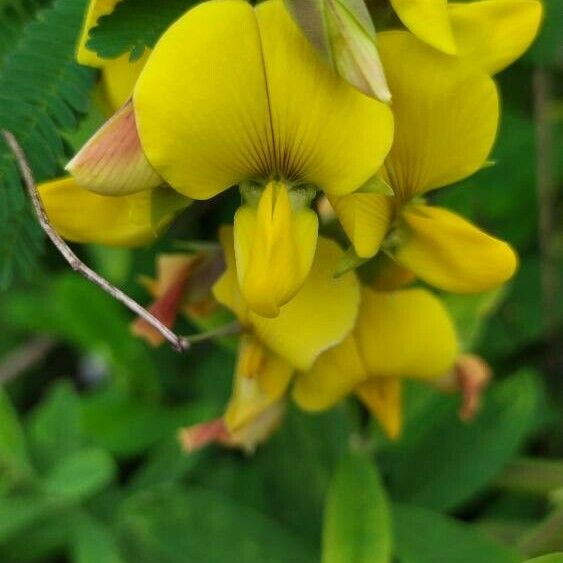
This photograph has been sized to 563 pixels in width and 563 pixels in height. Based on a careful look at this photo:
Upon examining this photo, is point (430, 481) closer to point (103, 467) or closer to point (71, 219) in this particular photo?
point (103, 467)

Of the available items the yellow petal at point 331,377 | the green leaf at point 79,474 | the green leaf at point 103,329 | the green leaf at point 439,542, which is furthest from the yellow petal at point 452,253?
the green leaf at point 103,329

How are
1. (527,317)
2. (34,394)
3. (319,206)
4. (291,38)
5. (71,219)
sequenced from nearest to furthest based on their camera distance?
(291,38)
(71,219)
(319,206)
(527,317)
(34,394)

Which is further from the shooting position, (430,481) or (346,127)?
(430,481)

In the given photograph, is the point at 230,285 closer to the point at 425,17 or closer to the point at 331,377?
the point at 331,377

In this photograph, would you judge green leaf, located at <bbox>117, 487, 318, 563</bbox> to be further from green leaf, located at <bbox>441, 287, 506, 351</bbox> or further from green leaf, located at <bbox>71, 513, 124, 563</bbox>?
green leaf, located at <bbox>441, 287, 506, 351</bbox>

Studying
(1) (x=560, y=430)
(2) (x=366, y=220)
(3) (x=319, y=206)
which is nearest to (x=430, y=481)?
(1) (x=560, y=430)

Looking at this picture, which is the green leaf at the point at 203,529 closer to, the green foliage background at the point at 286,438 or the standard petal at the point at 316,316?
the green foliage background at the point at 286,438

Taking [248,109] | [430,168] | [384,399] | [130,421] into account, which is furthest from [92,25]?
[130,421]
